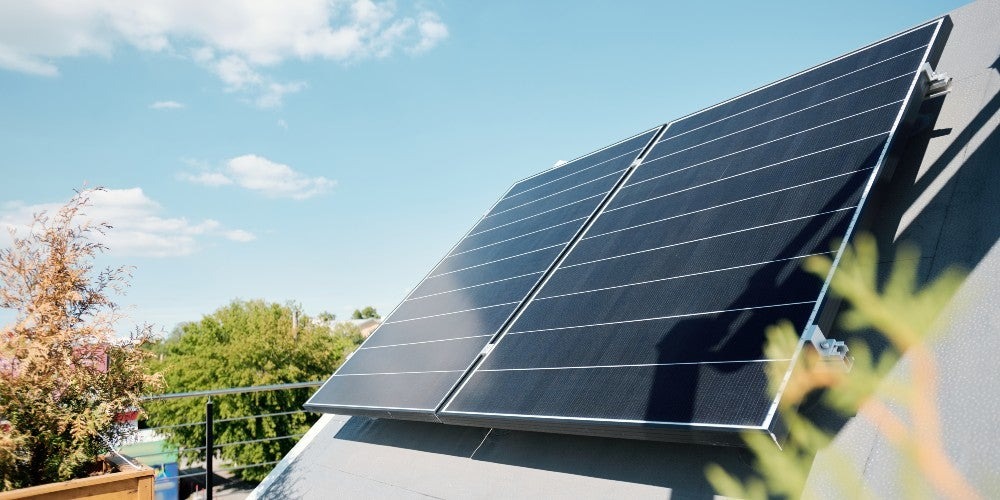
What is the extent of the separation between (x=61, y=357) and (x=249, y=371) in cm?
3473

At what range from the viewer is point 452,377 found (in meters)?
5.00

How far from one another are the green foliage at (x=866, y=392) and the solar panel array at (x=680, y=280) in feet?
0.72

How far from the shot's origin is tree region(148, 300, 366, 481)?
1268 inches

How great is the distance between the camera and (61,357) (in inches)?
152

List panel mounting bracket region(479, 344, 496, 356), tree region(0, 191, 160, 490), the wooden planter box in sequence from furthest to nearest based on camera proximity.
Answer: panel mounting bracket region(479, 344, 496, 356) → tree region(0, 191, 160, 490) → the wooden planter box

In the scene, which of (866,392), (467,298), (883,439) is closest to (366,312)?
(467,298)

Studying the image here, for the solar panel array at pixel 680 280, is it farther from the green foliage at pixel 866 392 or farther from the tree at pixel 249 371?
the tree at pixel 249 371

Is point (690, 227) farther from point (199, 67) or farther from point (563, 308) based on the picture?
point (199, 67)

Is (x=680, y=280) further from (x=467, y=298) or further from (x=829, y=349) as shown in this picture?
(x=467, y=298)

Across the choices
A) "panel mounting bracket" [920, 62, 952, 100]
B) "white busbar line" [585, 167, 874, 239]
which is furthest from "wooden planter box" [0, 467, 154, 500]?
"panel mounting bracket" [920, 62, 952, 100]

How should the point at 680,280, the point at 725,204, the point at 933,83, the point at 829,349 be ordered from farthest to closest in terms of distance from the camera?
1. the point at 933,83
2. the point at 725,204
3. the point at 680,280
4. the point at 829,349

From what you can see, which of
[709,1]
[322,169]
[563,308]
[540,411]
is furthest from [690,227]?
[322,169]

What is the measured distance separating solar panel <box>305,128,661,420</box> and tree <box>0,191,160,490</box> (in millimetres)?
2185

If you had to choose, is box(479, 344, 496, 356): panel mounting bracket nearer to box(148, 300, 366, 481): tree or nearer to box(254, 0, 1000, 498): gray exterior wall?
box(254, 0, 1000, 498): gray exterior wall
